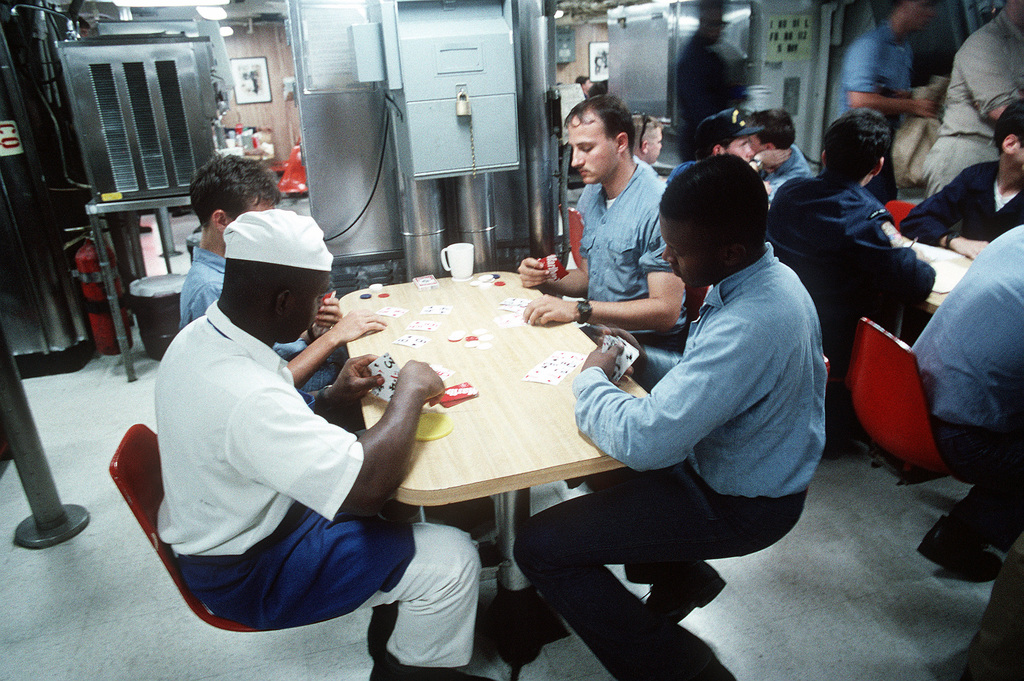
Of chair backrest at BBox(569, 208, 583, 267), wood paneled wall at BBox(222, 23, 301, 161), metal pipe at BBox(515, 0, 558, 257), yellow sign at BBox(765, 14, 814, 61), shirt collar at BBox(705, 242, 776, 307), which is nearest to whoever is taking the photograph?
shirt collar at BBox(705, 242, 776, 307)

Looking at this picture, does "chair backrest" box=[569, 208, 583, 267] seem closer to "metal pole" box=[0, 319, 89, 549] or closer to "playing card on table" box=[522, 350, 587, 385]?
"playing card on table" box=[522, 350, 587, 385]

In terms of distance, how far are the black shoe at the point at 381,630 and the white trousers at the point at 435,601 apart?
0.30 meters

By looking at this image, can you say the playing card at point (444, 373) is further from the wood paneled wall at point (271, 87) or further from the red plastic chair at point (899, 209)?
the wood paneled wall at point (271, 87)

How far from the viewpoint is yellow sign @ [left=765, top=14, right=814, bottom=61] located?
6.39 metres

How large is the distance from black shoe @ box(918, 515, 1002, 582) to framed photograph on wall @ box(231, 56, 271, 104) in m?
11.3

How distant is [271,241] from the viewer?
4.29 ft

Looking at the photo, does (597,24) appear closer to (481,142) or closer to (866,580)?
(481,142)

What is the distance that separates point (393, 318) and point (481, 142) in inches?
57.9

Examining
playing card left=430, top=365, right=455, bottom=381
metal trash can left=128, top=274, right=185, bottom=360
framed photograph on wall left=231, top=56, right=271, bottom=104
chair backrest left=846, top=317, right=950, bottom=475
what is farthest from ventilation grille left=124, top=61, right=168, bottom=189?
framed photograph on wall left=231, top=56, right=271, bottom=104

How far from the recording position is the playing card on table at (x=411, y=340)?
211 centimetres

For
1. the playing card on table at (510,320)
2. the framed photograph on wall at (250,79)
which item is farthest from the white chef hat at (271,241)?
the framed photograph on wall at (250,79)

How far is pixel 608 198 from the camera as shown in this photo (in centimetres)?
256

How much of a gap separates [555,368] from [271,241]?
0.86 m

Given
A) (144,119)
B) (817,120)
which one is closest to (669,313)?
(144,119)
